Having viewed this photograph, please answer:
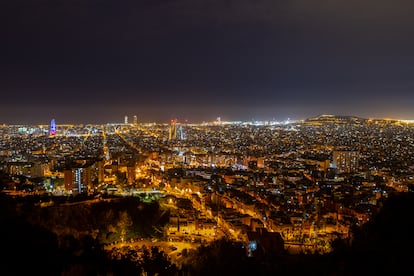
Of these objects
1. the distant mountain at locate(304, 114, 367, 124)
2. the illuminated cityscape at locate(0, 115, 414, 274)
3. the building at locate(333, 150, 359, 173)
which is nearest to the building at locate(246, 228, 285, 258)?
the illuminated cityscape at locate(0, 115, 414, 274)

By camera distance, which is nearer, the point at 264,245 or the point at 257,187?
the point at 264,245

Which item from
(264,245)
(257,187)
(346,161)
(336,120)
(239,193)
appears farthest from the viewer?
(336,120)

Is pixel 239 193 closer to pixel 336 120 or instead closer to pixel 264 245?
→ pixel 264 245

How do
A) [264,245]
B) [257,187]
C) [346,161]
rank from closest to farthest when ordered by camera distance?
[264,245] < [257,187] < [346,161]

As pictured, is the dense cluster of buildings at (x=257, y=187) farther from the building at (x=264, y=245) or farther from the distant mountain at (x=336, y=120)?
the distant mountain at (x=336, y=120)

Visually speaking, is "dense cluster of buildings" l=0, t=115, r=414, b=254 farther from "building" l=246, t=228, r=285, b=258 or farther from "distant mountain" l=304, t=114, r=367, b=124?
"distant mountain" l=304, t=114, r=367, b=124

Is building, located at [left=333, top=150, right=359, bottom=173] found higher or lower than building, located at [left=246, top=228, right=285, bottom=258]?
higher

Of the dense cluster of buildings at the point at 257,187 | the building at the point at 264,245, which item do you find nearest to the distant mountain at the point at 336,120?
the dense cluster of buildings at the point at 257,187

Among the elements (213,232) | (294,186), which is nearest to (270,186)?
(294,186)

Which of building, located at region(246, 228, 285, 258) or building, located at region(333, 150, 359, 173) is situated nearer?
building, located at region(246, 228, 285, 258)

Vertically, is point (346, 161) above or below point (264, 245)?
above

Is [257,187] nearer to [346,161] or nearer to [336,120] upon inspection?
[346,161]

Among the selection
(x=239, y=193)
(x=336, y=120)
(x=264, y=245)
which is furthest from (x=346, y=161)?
(x=336, y=120)
